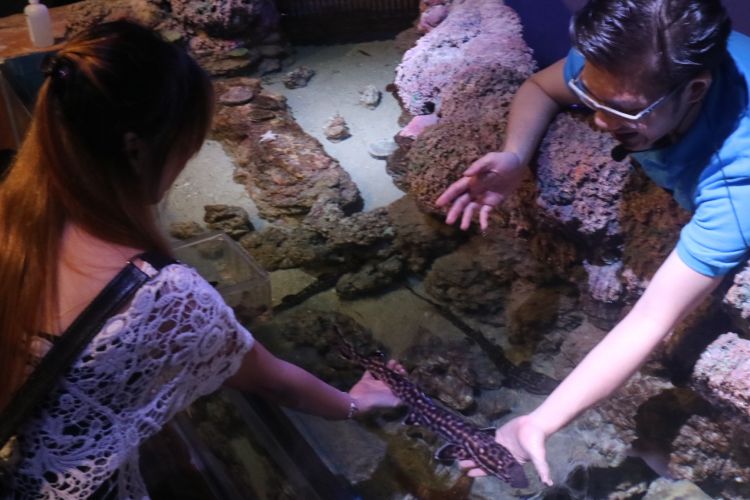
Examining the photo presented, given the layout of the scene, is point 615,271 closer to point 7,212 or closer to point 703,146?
point 703,146

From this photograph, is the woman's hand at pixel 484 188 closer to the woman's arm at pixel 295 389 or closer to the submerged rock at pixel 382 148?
the woman's arm at pixel 295 389

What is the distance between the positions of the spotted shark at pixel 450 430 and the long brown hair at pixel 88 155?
1.05 metres

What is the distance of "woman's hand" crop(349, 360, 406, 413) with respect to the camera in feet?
6.98

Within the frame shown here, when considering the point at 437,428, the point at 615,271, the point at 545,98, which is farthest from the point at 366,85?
the point at 437,428

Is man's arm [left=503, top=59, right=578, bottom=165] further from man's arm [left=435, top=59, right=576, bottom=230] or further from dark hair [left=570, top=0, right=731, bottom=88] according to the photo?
dark hair [left=570, top=0, right=731, bottom=88]

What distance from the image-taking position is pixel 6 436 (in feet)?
4.50

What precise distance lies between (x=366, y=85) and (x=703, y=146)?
8.97ft

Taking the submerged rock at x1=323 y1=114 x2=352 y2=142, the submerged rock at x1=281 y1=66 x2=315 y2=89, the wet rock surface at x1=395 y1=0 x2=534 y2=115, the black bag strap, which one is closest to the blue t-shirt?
the black bag strap

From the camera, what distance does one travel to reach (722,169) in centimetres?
158

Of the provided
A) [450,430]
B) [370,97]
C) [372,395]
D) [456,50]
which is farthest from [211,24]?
[450,430]

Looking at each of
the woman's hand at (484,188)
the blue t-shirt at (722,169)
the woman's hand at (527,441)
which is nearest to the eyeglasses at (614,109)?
the blue t-shirt at (722,169)

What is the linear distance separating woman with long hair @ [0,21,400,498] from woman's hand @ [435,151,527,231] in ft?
3.42

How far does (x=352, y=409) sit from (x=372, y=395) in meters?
0.10

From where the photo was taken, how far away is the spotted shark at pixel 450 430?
184 cm
